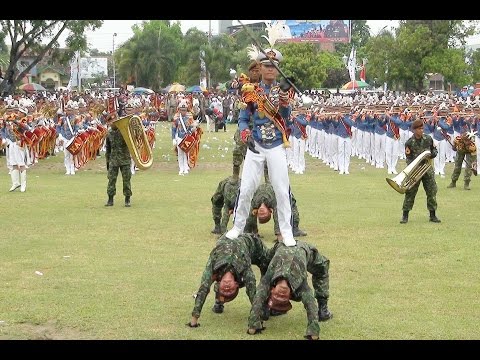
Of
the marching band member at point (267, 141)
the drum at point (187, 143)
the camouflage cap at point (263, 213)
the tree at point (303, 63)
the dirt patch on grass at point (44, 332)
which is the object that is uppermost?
the tree at point (303, 63)

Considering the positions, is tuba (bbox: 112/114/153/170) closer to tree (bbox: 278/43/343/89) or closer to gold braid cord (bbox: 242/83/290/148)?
gold braid cord (bbox: 242/83/290/148)

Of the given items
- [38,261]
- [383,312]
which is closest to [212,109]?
[38,261]

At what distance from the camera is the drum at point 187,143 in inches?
1045

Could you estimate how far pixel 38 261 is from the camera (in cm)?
1205

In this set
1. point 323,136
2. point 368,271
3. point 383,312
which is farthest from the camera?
point 323,136

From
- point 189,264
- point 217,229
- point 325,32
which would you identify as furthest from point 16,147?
point 325,32

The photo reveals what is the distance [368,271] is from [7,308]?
188 inches

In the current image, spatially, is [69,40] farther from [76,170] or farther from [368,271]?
[368,271]

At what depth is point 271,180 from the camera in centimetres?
977

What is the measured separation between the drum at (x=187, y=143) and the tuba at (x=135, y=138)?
324 inches

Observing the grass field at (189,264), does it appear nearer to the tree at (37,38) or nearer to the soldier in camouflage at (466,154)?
the soldier in camouflage at (466,154)

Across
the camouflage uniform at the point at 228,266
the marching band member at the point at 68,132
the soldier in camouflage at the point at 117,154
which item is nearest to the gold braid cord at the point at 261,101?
the camouflage uniform at the point at 228,266

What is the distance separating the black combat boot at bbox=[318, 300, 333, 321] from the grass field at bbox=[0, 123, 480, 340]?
8cm

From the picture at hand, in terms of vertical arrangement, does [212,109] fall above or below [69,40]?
below
